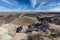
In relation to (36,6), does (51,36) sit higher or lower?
lower

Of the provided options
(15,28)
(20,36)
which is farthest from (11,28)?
(20,36)

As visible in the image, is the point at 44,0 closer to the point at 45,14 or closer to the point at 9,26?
the point at 45,14

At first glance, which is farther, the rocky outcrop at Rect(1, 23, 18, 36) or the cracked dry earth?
the rocky outcrop at Rect(1, 23, 18, 36)

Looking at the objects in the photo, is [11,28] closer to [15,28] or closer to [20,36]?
[15,28]

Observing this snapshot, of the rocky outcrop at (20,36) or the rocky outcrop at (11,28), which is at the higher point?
the rocky outcrop at (11,28)

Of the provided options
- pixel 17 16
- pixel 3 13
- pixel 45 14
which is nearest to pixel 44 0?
pixel 45 14

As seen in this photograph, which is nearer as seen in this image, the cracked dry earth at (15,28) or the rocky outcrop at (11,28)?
the cracked dry earth at (15,28)

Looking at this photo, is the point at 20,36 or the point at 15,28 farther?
the point at 15,28

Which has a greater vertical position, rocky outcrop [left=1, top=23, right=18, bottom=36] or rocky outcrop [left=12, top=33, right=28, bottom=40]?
rocky outcrop [left=1, top=23, right=18, bottom=36]
